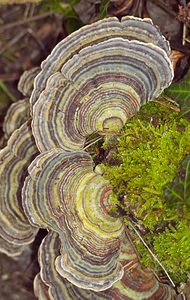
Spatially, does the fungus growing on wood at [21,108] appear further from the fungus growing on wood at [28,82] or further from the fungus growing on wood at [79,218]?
the fungus growing on wood at [79,218]

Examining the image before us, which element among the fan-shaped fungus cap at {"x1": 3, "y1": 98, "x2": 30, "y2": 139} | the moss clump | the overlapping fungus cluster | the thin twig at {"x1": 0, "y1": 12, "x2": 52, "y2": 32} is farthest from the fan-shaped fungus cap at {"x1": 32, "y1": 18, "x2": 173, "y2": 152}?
the thin twig at {"x1": 0, "y1": 12, "x2": 52, "y2": 32}

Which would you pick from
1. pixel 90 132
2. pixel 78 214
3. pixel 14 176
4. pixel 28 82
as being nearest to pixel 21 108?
pixel 28 82

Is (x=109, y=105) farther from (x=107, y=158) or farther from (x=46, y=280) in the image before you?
(x=46, y=280)

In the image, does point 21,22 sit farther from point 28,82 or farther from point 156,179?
point 156,179

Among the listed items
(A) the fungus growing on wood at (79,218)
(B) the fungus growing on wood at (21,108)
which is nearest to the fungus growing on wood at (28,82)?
(B) the fungus growing on wood at (21,108)

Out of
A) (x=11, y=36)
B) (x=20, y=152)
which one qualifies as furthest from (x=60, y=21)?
(x=20, y=152)
